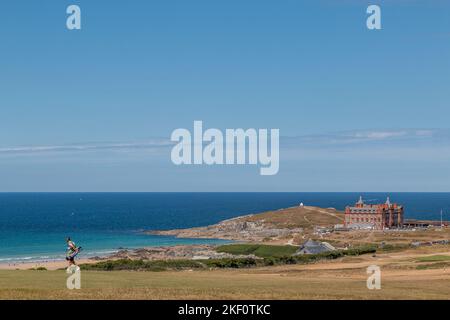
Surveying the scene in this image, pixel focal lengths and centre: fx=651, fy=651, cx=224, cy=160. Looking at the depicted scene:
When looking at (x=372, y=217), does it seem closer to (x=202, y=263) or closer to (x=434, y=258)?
(x=434, y=258)

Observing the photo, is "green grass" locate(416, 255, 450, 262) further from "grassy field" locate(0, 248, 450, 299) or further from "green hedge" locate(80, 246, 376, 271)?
"grassy field" locate(0, 248, 450, 299)

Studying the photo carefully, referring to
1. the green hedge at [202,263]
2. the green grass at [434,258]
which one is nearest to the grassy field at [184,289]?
the green hedge at [202,263]

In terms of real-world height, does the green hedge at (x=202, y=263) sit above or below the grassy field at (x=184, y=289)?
below

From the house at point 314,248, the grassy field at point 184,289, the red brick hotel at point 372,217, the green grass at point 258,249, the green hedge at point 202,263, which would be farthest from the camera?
the red brick hotel at point 372,217

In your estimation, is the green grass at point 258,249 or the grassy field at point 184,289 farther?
the green grass at point 258,249

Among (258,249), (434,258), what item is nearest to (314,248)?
(258,249)

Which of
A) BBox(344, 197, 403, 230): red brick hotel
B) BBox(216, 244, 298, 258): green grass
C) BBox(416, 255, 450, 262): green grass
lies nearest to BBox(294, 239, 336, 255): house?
BBox(216, 244, 298, 258): green grass

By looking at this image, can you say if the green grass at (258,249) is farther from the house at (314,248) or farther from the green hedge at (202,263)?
the green hedge at (202,263)

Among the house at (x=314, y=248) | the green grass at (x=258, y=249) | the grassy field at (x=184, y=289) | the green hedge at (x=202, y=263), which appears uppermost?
the grassy field at (x=184, y=289)

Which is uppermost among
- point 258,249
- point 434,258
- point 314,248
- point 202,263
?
point 434,258

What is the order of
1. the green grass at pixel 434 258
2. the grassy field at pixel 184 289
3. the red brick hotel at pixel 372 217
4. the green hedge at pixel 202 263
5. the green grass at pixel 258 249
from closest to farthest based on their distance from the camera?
1. the grassy field at pixel 184 289
2. the green hedge at pixel 202 263
3. the green grass at pixel 434 258
4. the green grass at pixel 258 249
5. the red brick hotel at pixel 372 217

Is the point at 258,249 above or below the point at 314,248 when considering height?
below
